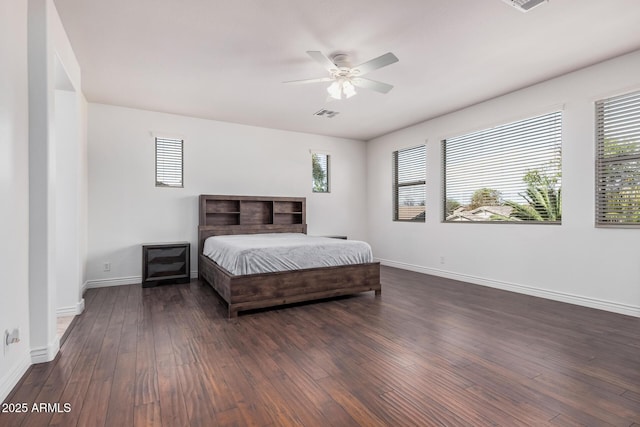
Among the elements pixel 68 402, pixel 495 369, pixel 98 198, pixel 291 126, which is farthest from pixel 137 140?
pixel 495 369

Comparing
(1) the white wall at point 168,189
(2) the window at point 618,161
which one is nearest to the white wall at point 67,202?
(1) the white wall at point 168,189

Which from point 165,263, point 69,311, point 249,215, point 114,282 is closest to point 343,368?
point 69,311

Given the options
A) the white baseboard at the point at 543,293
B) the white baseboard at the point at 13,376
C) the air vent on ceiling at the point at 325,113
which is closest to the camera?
the white baseboard at the point at 13,376

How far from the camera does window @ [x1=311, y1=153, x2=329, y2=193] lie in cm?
681

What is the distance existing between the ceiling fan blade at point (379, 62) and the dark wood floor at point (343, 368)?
244 centimetres

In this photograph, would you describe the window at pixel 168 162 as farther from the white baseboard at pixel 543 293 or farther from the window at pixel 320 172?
the white baseboard at pixel 543 293

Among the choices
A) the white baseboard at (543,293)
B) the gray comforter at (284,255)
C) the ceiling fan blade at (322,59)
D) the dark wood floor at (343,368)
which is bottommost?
the dark wood floor at (343,368)

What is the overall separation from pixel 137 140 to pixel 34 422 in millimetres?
4404

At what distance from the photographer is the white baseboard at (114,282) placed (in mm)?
4762

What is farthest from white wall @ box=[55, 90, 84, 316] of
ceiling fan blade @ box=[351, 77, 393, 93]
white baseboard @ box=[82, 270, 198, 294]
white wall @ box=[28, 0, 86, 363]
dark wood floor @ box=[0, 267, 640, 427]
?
ceiling fan blade @ box=[351, 77, 393, 93]

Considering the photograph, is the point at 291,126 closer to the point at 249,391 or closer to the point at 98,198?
the point at 98,198

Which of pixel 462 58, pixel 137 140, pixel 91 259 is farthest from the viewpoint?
pixel 137 140

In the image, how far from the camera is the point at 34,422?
5.37ft

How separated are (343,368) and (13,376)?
2.06 meters
